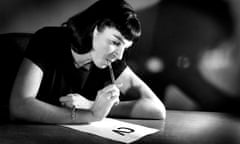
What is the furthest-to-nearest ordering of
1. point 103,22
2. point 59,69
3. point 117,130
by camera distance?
point 59,69, point 103,22, point 117,130

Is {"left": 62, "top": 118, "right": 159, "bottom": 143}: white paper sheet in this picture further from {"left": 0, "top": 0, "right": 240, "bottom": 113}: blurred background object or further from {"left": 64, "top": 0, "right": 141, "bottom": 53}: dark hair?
{"left": 0, "top": 0, "right": 240, "bottom": 113}: blurred background object

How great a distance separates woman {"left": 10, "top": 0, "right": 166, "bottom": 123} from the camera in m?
1.36

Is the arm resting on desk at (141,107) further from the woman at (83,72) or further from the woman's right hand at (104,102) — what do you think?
the woman's right hand at (104,102)

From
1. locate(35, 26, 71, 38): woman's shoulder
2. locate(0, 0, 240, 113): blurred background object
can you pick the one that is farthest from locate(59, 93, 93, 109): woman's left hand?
locate(0, 0, 240, 113): blurred background object

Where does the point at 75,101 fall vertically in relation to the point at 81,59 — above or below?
below

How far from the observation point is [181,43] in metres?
1.88

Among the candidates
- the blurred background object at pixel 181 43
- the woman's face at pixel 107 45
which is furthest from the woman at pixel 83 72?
the blurred background object at pixel 181 43

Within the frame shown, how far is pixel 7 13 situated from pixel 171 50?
782mm

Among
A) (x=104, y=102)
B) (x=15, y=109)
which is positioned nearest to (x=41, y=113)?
(x=15, y=109)

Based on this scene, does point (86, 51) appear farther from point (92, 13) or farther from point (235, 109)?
point (235, 109)

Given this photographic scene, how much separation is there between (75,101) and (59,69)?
0.47 ft

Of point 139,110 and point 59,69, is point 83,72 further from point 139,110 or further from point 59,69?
point 139,110

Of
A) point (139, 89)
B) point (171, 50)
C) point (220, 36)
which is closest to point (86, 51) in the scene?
point (139, 89)

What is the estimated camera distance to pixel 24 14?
1.80 metres
